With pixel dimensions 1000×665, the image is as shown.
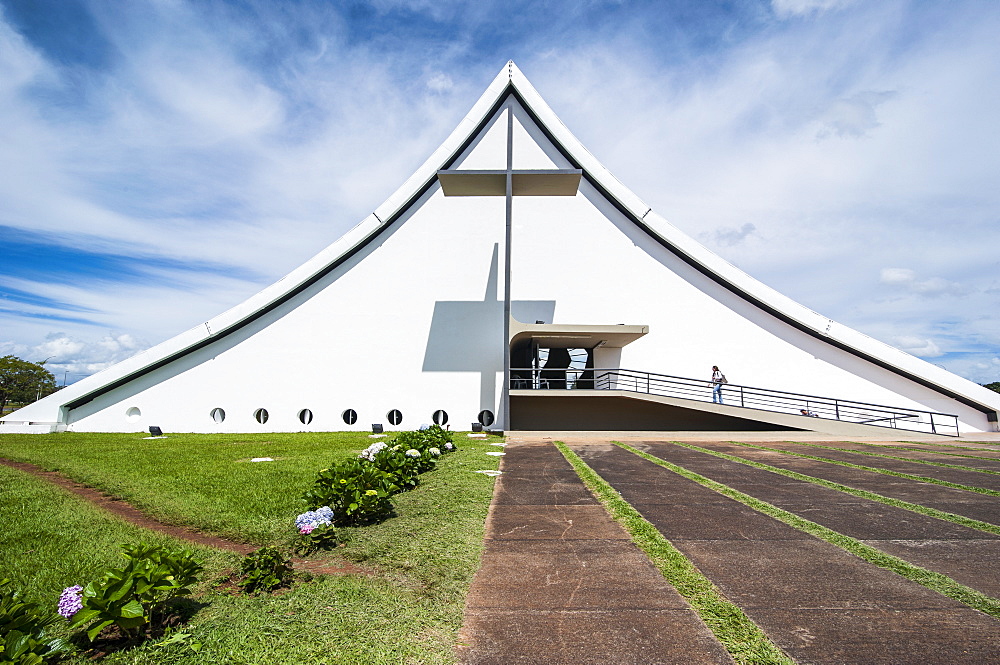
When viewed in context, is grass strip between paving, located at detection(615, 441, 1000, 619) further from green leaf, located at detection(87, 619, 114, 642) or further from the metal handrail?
the metal handrail

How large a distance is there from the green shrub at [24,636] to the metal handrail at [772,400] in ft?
49.2

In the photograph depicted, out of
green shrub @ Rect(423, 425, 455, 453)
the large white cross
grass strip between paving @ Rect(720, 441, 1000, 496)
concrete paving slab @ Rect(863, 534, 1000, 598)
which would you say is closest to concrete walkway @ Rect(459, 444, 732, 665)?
concrete paving slab @ Rect(863, 534, 1000, 598)

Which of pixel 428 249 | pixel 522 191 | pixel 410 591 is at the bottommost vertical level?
pixel 410 591

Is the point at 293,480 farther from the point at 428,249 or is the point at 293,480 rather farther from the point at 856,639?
the point at 428,249

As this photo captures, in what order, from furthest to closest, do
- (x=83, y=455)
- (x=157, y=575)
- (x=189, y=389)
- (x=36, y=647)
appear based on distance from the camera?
(x=189, y=389) < (x=83, y=455) < (x=157, y=575) < (x=36, y=647)

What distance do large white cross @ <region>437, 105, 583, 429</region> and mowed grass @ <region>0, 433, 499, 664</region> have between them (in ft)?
28.2

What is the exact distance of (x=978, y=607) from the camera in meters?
3.03

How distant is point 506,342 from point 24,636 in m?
15.0

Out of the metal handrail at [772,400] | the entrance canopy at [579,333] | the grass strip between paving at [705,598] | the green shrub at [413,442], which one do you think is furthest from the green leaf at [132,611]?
the entrance canopy at [579,333]

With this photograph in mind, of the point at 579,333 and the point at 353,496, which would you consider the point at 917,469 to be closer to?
the point at 353,496

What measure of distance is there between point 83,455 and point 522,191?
1530 cm

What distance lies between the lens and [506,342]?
1692 centimetres

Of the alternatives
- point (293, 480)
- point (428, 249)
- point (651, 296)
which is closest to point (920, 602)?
point (293, 480)

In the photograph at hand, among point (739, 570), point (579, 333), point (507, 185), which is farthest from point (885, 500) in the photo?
point (507, 185)
